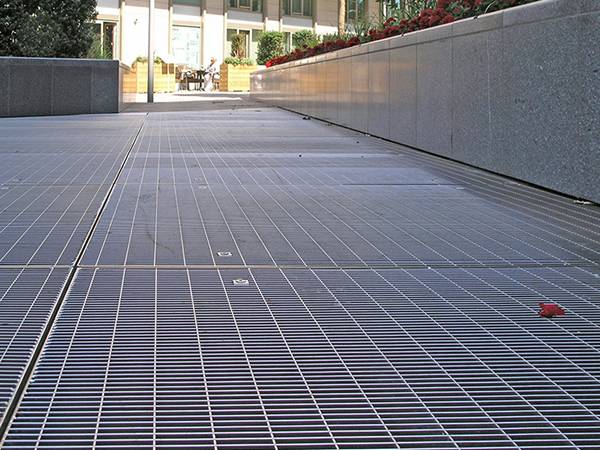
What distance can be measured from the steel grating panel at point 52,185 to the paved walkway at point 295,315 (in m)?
0.03

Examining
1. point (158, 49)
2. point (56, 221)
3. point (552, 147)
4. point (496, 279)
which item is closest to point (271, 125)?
point (552, 147)

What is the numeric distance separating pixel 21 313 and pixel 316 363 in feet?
3.93

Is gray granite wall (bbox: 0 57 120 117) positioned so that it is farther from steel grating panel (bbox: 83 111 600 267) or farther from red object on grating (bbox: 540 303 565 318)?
red object on grating (bbox: 540 303 565 318)

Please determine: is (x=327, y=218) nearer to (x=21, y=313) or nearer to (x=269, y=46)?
(x=21, y=313)

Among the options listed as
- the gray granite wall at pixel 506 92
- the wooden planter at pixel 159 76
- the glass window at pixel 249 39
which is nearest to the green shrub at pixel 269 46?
the glass window at pixel 249 39

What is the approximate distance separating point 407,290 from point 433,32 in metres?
6.26

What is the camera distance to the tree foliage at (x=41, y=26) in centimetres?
1742

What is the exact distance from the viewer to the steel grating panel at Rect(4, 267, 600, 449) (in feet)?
7.80

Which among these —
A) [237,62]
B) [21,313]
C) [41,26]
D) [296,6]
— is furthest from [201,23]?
[21,313]

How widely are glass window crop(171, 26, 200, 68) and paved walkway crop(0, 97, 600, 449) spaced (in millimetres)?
40233

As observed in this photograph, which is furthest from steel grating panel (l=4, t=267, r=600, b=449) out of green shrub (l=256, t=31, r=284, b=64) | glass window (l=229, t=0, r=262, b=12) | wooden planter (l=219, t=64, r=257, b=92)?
glass window (l=229, t=0, r=262, b=12)

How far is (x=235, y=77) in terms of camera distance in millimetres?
42125

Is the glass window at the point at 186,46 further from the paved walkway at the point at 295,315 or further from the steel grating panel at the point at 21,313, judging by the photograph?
the steel grating panel at the point at 21,313

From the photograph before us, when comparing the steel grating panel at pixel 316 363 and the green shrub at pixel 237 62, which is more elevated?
the green shrub at pixel 237 62
